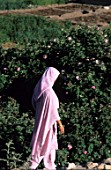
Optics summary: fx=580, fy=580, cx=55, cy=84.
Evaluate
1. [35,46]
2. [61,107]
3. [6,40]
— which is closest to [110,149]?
[61,107]

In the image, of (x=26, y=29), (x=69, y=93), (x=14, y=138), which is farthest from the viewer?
(x=26, y=29)

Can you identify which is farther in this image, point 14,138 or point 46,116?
point 14,138

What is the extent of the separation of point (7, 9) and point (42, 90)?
2140cm

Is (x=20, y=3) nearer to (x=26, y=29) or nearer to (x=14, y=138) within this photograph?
(x=26, y=29)

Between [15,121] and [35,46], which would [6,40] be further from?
[15,121]

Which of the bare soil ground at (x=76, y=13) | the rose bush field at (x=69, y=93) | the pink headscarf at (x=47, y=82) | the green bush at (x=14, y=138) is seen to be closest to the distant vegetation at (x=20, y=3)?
the bare soil ground at (x=76, y=13)

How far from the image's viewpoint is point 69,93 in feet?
28.2

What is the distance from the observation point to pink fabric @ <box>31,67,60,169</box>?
22.1 ft

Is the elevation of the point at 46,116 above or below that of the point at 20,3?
above

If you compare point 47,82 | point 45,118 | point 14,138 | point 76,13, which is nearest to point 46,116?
point 45,118

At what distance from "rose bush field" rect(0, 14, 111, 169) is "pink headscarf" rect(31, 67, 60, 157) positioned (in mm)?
338

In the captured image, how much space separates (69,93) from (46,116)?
1901 mm

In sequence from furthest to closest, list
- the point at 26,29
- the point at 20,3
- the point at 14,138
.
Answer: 1. the point at 20,3
2. the point at 26,29
3. the point at 14,138

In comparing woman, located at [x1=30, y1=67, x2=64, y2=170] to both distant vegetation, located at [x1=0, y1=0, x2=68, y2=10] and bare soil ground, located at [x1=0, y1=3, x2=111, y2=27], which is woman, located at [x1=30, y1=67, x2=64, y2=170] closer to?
bare soil ground, located at [x1=0, y1=3, x2=111, y2=27]
